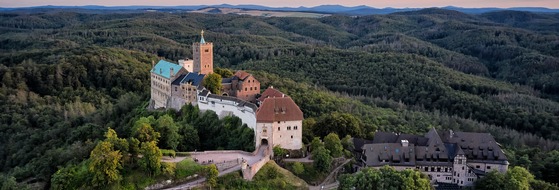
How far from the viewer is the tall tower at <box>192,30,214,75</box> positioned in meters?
94.2

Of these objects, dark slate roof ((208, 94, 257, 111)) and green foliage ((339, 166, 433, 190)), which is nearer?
green foliage ((339, 166, 433, 190))

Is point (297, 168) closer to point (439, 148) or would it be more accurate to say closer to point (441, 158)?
point (441, 158)

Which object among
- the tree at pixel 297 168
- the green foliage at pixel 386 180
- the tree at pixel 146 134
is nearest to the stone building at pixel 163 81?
the tree at pixel 146 134

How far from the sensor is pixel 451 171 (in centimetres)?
7150

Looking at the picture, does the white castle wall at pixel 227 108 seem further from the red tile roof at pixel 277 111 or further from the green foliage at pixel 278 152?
the green foliage at pixel 278 152

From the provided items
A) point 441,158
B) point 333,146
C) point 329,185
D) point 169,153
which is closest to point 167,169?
point 169,153

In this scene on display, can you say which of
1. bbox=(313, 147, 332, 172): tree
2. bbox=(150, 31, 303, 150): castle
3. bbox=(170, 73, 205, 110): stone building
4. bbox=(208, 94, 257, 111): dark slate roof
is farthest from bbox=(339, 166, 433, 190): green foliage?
bbox=(170, 73, 205, 110): stone building

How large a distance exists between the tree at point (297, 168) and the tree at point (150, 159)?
18.4 metres

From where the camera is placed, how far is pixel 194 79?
8981 centimetres

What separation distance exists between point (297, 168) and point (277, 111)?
30.2 ft

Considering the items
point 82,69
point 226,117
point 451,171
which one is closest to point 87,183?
point 226,117

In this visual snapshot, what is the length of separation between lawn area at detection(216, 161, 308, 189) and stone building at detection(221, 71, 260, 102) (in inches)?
880

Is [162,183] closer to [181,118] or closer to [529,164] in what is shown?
[181,118]

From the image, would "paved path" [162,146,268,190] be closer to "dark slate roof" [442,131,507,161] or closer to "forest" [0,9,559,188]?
"forest" [0,9,559,188]
